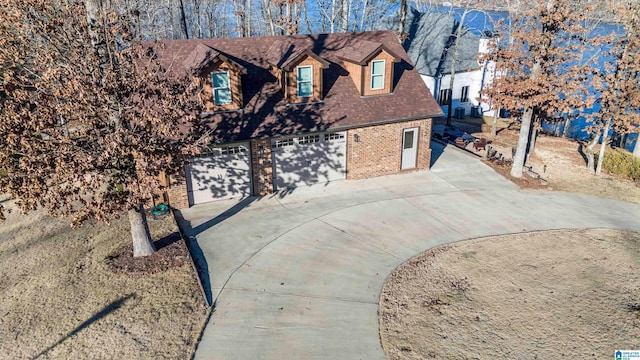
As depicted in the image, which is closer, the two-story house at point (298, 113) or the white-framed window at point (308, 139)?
the two-story house at point (298, 113)

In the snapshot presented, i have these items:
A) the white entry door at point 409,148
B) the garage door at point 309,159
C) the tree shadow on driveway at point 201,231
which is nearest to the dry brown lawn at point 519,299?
the tree shadow on driveway at point 201,231

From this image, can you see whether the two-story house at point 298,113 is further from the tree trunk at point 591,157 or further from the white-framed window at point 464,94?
the white-framed window at point 464,94

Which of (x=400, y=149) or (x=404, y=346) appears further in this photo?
(x=400, y=149)

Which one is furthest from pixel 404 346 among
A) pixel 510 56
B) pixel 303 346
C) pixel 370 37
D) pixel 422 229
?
→ pixel 370 37

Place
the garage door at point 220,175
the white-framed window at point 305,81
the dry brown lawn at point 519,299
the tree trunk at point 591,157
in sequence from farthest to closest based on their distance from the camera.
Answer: the tree trunk at point 591,157
the white-framed window at point 305,81
the garage door at point 220,175
the dry brown lawn at point 519,299

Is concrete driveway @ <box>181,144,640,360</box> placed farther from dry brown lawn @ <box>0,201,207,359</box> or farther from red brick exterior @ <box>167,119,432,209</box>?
dry brown lawn @ <box>0,201,207,359</box>

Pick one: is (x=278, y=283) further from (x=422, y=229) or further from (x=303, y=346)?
(x=422, y=229)
